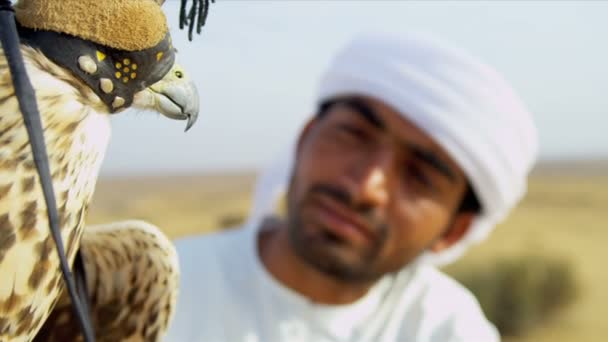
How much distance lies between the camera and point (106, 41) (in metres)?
0.62

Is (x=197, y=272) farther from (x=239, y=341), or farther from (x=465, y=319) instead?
(x=465, y=319)

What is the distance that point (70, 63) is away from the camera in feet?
2.10

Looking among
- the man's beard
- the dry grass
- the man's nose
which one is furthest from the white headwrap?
the dry grass

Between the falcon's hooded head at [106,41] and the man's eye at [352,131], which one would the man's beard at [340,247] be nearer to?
the man's eye at [352,131]

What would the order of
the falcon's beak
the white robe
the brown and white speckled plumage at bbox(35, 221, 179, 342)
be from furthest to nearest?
1. the white robe
2. the brown and white speckled plumage at bbox(35, 221, 179, 342)
3. the falcon's beak

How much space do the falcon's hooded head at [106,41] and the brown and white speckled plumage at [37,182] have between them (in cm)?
2

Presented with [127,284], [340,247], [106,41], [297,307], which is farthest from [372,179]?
[106,41]

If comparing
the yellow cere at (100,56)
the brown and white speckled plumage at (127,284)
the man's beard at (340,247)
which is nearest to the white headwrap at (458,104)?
the man's beard at (340,247)

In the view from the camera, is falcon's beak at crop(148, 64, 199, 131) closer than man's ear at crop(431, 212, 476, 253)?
Yes

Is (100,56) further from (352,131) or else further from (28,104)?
(352,131)

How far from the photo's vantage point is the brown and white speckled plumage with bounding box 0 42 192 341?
2.20 feet

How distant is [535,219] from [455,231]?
1649cm

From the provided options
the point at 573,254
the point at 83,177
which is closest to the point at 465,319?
the point at 83,177

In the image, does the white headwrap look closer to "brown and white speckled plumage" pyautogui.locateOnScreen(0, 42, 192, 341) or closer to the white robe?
the white robe
